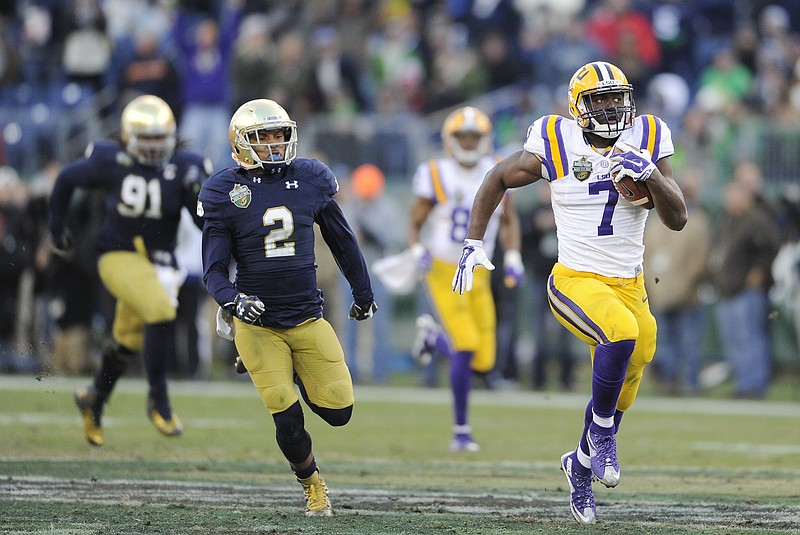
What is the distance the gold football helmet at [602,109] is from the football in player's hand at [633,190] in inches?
6.5

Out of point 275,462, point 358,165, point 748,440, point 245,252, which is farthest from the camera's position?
point 358,165

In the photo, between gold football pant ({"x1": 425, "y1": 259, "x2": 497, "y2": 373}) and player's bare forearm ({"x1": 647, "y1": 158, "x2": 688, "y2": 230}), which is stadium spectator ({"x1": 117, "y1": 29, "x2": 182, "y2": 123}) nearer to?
gold football pant ({"x1": 425, "y1": 259, "x2": 497, "y2": 373})

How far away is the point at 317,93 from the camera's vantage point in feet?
54.1

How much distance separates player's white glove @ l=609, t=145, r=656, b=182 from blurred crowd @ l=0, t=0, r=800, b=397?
7.32 m

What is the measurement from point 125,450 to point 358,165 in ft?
23.2

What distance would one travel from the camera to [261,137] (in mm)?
6801

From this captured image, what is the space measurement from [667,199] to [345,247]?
158 centimetres

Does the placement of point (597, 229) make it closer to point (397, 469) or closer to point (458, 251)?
point (397, 469)

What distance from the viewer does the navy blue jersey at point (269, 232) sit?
6.79 m

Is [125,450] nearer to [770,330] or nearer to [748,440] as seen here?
[748,440]

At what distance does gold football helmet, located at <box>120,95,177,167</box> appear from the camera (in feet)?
30.9

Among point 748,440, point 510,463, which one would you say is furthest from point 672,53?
point 510,463

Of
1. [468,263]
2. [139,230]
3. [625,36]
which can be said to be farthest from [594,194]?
[625,36]

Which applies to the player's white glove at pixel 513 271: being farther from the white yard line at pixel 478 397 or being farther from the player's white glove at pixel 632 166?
the player's white glove at pixel 632 166
